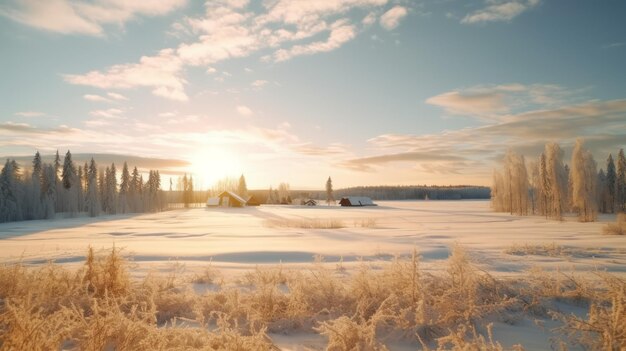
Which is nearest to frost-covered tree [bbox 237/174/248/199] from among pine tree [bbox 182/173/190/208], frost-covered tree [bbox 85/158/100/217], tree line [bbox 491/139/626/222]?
pine tree [bbox 182/173/190/208]

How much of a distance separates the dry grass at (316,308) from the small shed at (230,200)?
241 ft

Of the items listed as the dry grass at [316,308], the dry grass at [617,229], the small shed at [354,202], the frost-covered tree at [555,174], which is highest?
the frost-covered tree at [555,174]

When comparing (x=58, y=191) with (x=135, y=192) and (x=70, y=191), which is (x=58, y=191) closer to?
(x=70, y=191)

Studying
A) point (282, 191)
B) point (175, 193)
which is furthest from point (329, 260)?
point (175, 193)

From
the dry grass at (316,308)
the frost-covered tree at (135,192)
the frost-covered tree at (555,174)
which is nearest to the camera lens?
the dry grass at (316,308)

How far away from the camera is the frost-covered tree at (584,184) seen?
124 feet

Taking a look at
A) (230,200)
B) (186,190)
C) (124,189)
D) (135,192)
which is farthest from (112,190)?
(186,190)

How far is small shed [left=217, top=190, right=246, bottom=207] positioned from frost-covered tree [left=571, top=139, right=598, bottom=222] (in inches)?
2521

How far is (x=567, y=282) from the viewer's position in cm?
713

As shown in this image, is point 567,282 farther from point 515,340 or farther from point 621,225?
point 621,225

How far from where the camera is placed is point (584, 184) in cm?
3894

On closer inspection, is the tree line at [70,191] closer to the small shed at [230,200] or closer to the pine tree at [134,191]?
the pine tree at [134,191]

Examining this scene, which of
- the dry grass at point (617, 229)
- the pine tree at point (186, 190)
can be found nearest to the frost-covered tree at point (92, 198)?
the pine tree at point (186, 190)

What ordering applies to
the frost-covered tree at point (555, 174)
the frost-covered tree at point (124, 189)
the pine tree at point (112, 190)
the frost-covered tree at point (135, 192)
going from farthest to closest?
1. the frost-covered tree at point (135, 192)
2. the frost-covered tree at point (124, 189)
3. the pine tree at point (112, 190)
4. the frost-covered tree at point (555, 174)
